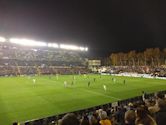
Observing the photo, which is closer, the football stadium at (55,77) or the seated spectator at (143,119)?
the seated spectator at (143,119)

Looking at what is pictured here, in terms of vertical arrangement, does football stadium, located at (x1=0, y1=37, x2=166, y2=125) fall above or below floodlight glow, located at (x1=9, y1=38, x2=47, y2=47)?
below

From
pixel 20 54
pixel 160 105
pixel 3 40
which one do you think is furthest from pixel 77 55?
pixel 160 105

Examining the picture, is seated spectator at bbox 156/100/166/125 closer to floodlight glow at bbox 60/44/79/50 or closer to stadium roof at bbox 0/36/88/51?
stadium roof at bbox 0/36/88/51

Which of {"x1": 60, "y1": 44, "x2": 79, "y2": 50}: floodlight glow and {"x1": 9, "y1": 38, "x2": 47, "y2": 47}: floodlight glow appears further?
{"x1": 60, "y1": 44, "x2": 79, "y2": 50}: floodlight glow

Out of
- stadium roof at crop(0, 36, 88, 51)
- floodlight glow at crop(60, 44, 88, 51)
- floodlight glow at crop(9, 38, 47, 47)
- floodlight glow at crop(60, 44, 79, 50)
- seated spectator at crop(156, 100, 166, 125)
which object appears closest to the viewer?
seated spectator at crop(156, 100, 166, 125)

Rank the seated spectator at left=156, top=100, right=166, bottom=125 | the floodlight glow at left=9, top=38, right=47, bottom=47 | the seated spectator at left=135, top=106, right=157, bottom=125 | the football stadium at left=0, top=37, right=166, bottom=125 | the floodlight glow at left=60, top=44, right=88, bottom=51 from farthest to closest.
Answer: the floodlight glow at left=60, top=44, right=88, bottom=51
the floodlight glow at left=9, top=38, right=47, bottom=47
the football stadium at left=0, top=37, right=166, bottom=125
the seated spectator at left=156, top=100, right=166, bottom=125
the seated spectator at left=135, top=106, right=157, bottom=125

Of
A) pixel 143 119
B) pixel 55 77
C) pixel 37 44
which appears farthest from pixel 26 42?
pixel 143 119

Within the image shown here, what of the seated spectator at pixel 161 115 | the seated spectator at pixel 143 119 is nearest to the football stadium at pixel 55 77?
the seated spectator at pixel 161 115

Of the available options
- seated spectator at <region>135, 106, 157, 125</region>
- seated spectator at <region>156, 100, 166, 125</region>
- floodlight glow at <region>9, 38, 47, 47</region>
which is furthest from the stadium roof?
seated spectator at <region>135, 106, 157, 125</region>

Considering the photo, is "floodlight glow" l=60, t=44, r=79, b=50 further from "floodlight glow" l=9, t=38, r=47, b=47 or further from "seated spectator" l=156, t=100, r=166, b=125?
"seated spectator" l=156, t=100, r=166, b=125

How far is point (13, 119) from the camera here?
57.5 feet

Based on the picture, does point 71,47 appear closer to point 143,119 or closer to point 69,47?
point 69,47

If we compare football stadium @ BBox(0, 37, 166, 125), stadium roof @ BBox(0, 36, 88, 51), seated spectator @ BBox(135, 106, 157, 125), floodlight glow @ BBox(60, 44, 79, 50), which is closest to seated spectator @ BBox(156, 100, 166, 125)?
seated spectator @ BBox(135, 106, 157, 125)

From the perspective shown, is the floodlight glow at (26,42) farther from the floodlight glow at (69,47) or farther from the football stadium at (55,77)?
the floodlight glow at (69,47)
